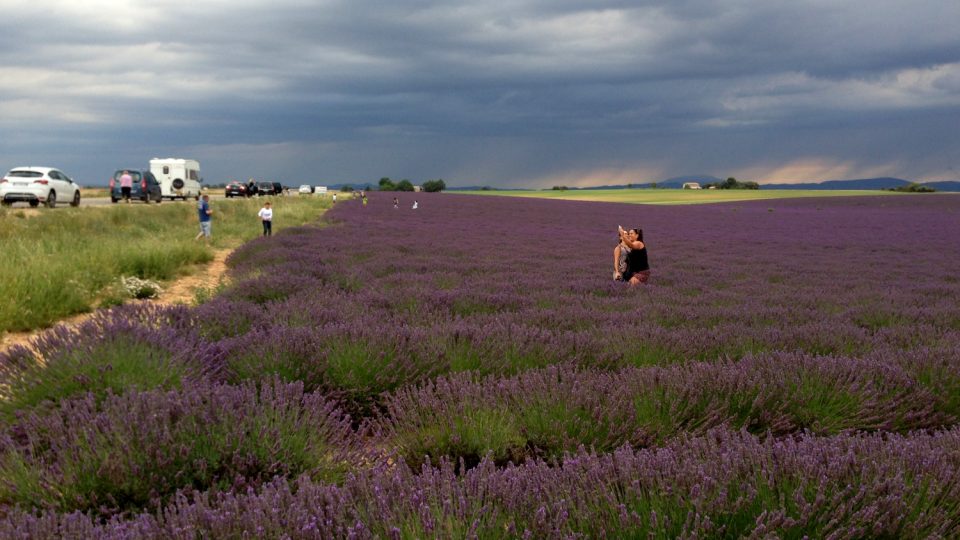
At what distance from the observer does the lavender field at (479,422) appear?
1869 mm

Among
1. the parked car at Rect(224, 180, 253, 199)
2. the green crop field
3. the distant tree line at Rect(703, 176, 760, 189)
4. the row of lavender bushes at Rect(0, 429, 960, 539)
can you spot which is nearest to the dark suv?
the parked car at Rect(224, 180, 253, 199)

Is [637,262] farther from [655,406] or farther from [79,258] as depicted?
[79,258]

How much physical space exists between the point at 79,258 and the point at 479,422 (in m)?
9.40

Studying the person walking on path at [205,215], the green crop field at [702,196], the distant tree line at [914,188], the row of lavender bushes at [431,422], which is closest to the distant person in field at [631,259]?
the row of lavender bushes at [431,422]

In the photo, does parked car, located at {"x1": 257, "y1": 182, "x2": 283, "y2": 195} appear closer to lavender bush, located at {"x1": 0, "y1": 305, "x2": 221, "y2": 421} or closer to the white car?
the white car

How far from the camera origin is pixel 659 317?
20.9 ft

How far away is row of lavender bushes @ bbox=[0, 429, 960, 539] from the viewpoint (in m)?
1.78

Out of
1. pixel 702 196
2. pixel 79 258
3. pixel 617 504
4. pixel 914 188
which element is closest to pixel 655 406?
pixel 617 504

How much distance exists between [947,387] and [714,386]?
61.2 inches

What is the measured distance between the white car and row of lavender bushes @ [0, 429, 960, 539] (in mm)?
26316

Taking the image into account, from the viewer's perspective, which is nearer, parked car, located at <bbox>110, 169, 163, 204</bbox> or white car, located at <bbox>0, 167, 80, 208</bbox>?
white car, located at <bbox>0, 167, 80, 208</bbox>

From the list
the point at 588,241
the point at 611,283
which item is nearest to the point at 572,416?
the point at 611,283

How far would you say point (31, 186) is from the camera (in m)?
23.6

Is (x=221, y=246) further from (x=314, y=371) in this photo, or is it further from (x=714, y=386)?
(x=714, y=386)
